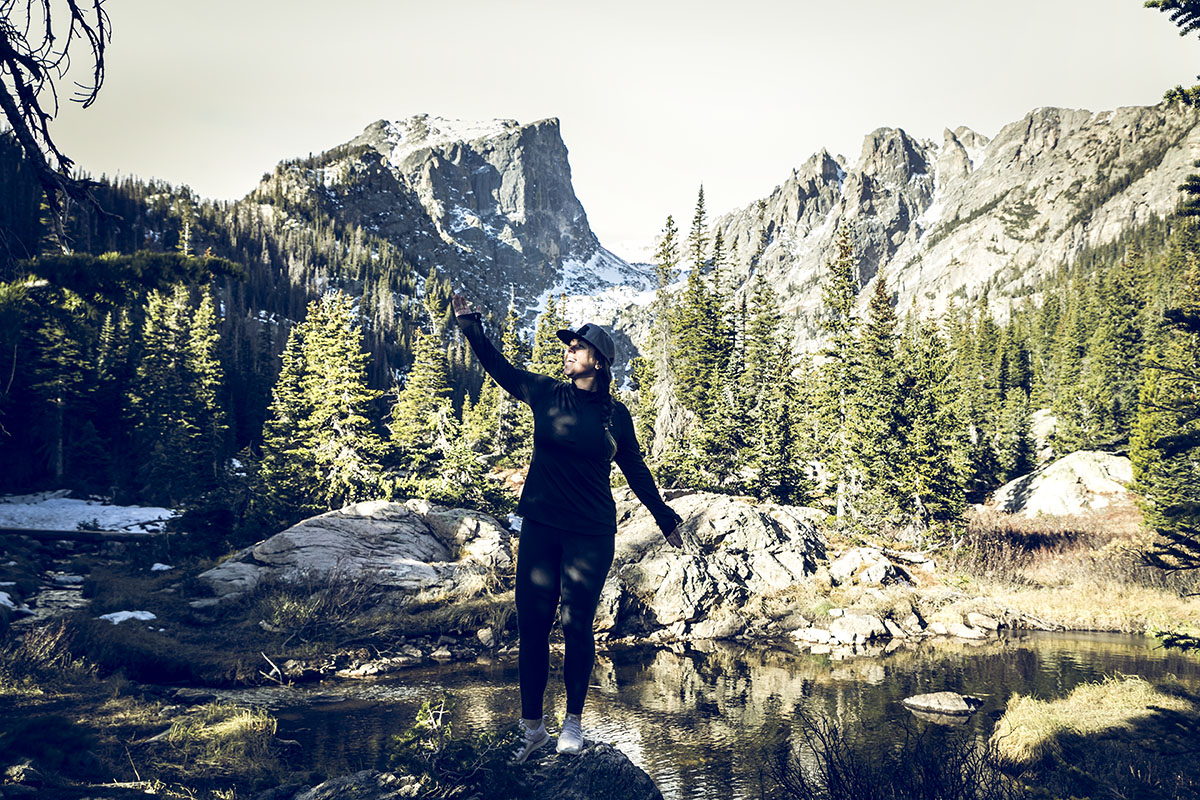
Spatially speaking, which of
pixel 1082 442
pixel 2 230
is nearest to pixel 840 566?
pixel 2 230

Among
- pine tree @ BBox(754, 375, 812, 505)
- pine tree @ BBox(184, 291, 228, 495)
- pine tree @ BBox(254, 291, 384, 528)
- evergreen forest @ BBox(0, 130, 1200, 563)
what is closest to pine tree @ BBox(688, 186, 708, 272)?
evergreen forest @ BBox(0, 130, 1200, 563)

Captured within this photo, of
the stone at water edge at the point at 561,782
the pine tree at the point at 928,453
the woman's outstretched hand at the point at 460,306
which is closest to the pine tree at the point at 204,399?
the pine tree at the point at 928,453

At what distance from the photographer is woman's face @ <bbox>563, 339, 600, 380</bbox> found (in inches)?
183

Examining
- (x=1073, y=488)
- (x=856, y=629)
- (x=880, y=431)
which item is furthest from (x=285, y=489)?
(x=1073, y=488)

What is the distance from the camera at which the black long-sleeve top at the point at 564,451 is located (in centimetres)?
445

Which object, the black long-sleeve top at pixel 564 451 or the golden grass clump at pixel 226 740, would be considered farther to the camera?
the golden grass clump at pixel 226 740

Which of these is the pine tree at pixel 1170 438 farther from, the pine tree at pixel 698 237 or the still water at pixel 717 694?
the pine tree at pixel 698 237

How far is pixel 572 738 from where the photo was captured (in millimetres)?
4750

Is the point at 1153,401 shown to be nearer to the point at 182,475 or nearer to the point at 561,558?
the point at 561,558

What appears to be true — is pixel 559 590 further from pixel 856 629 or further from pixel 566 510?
pixel 856 629

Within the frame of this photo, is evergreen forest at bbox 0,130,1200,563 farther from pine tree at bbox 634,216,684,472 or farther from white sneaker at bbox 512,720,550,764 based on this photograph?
white sneaker at bbox 512,720,550,764

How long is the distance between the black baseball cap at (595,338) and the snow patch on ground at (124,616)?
671 inches

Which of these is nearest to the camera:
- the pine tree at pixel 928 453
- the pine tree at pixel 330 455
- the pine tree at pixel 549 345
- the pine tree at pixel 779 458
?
the pine tree at pixel 330 455

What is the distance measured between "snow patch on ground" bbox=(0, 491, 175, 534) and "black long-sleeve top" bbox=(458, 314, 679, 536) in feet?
101
